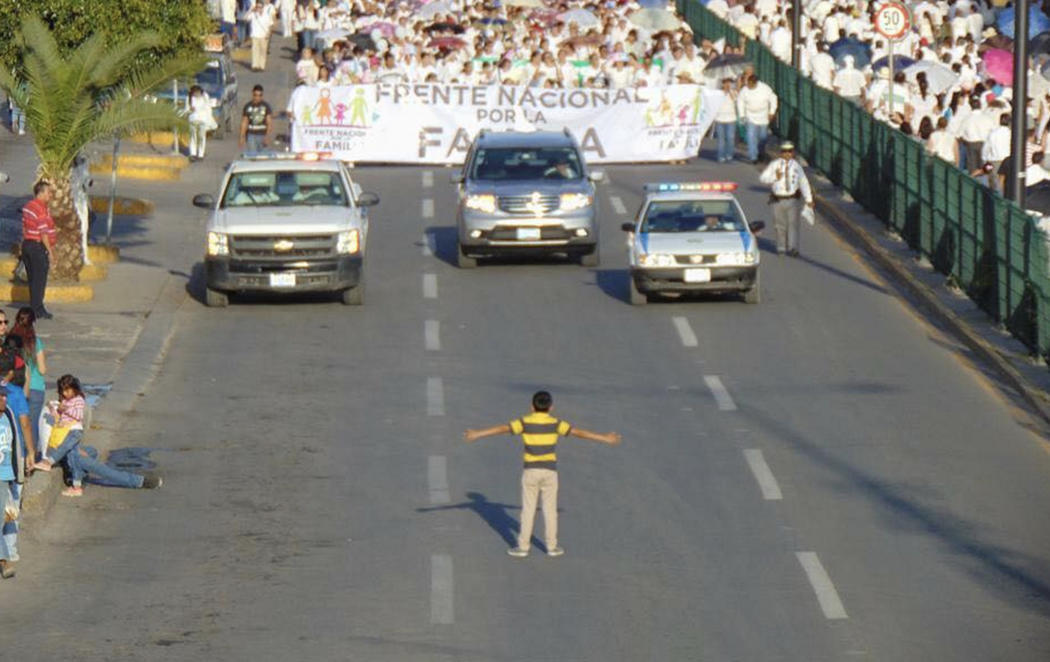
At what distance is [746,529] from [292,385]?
25.0 ft

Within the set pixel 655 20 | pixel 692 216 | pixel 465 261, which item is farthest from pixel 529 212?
pixel 655 20

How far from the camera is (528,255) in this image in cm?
3397

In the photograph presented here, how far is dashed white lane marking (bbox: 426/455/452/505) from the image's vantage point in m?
21.1

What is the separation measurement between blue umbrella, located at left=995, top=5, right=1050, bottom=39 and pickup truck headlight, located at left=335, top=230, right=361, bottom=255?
81.3 ft

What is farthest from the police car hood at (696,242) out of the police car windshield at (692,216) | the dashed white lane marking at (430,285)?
the dashed white lane marking at (430,285)

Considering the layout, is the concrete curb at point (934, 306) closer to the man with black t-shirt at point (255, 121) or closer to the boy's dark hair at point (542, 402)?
the boy's dark hair at point (542, 402)

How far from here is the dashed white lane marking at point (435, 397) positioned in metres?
24.7

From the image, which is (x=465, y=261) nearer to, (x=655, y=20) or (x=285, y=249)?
(x=285, y=249)

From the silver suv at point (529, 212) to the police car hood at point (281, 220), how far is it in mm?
2882

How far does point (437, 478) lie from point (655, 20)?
33.7 metres

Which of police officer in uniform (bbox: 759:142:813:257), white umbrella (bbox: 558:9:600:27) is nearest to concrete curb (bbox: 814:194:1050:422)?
police officer in uniform (bbox: 759:142:813:257)

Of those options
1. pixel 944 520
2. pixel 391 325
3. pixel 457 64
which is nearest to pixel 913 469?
pixel 944 520

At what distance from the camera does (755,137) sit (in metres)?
43.4

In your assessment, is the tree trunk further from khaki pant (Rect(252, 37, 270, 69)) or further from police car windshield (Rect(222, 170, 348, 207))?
khaki pant (Rect(252, 37, 270, 69))
